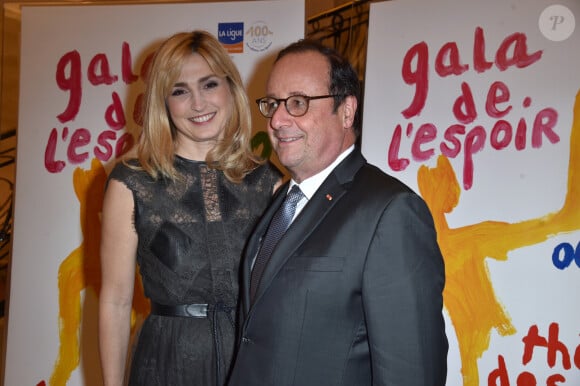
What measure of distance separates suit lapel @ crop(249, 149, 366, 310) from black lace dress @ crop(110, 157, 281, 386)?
17.8 inches

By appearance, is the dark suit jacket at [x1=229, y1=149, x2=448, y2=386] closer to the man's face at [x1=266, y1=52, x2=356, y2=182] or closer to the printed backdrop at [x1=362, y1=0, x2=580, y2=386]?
the man's face at [x1=266, y1=52, x2=356, y2=182]

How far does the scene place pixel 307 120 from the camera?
55.0 inches

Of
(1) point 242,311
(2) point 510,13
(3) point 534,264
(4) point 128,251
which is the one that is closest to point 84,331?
(4) point 128,251

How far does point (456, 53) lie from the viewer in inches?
93.4

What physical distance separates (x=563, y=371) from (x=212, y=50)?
167cm

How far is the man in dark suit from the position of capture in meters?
1.17

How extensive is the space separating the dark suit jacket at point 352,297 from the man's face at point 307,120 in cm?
9

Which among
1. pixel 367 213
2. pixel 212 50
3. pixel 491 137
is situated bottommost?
pixel 367 213

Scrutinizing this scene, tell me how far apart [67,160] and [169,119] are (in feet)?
3.59

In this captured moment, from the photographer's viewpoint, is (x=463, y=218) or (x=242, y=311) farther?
(x=463, y=218)

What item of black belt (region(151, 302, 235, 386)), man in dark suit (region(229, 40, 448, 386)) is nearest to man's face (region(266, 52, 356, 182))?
man in dark suit (region(229, 40, 448, 386))

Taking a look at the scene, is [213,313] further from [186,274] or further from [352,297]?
[352,297]

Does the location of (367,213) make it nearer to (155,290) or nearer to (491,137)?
(155,290)

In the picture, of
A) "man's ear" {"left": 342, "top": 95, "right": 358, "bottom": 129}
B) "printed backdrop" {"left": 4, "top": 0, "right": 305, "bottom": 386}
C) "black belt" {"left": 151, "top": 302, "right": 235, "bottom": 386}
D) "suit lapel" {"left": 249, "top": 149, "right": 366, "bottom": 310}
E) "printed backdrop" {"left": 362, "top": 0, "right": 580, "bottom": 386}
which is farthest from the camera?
"printed backdrop" {"left": 4, "top": 0, "right": 305, "bottom": 386}
